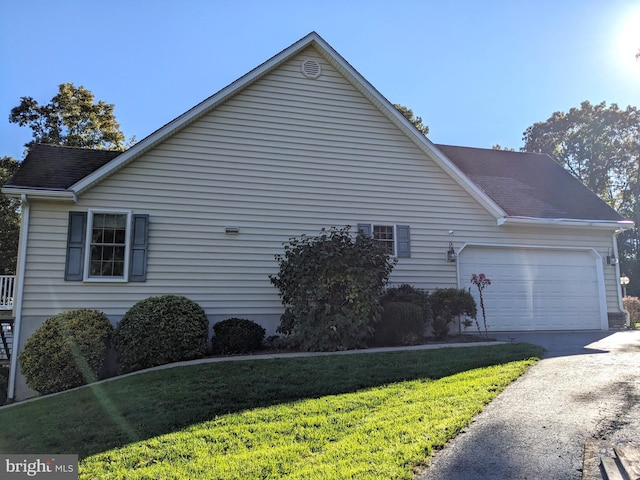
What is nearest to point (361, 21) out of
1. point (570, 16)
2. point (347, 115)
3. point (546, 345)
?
point (347, 115)

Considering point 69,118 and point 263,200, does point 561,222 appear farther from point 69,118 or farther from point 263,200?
point 69,118

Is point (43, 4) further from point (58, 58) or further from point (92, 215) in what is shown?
point (92, 215)

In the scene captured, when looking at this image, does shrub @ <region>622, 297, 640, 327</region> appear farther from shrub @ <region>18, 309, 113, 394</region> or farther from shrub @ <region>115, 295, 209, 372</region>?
shrub @ <region>18, 309, 113, 394</region>

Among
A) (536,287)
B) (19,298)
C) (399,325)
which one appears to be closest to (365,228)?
(399,325)

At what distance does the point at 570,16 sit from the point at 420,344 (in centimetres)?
806

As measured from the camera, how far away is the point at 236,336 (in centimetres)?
880

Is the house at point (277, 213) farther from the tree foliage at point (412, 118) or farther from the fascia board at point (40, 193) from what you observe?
the tree foliage at point (412, 118)

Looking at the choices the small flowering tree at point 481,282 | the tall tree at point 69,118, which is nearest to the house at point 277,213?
the small flowering tree at point 481,282

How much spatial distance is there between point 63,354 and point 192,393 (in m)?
3.80

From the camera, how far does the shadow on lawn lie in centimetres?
448

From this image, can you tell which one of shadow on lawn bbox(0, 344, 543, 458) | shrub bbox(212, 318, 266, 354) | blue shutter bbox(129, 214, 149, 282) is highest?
blue shutter bbox(129, 214, 149, 282)

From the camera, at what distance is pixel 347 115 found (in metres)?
11.0

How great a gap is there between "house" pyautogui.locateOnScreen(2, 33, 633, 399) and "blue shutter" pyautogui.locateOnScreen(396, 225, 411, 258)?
6 centimetres

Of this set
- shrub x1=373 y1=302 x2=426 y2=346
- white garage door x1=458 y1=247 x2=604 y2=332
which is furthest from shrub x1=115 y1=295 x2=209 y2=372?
white garage door x1=458 y1=247 x2=604 y2=332
